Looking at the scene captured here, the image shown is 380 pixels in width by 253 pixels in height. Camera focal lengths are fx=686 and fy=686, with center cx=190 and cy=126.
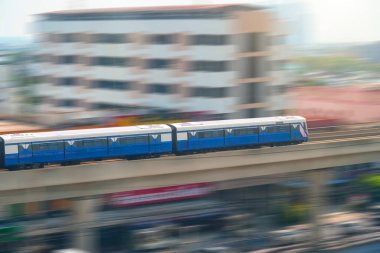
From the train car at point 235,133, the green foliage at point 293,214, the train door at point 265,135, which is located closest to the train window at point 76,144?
the train car at point 235,133

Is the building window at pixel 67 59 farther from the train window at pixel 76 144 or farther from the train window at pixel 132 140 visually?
the train window at pixel 76 144

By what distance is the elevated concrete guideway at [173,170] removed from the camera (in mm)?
7641

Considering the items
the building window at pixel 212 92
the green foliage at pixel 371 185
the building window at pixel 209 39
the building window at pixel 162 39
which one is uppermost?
the building window at pixel 162 39

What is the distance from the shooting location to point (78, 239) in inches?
332

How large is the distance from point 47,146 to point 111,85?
8.09 metres

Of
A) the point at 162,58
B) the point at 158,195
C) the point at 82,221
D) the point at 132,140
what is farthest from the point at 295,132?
the point at 162,58

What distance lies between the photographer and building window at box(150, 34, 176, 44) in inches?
596

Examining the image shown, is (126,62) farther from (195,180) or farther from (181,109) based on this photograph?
(195,180)

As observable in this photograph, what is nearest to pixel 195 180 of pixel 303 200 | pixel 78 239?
pixel 78 239

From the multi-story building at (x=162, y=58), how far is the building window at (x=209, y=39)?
2cm

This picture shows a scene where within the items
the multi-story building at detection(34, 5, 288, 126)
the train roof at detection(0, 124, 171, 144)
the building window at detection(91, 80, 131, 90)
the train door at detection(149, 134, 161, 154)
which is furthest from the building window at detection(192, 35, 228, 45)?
the train door at detection(149, 134, 161, 154)

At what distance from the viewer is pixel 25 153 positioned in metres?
8.03

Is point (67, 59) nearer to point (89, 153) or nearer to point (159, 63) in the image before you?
point (159, 63)

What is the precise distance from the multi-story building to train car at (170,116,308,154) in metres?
4.16
